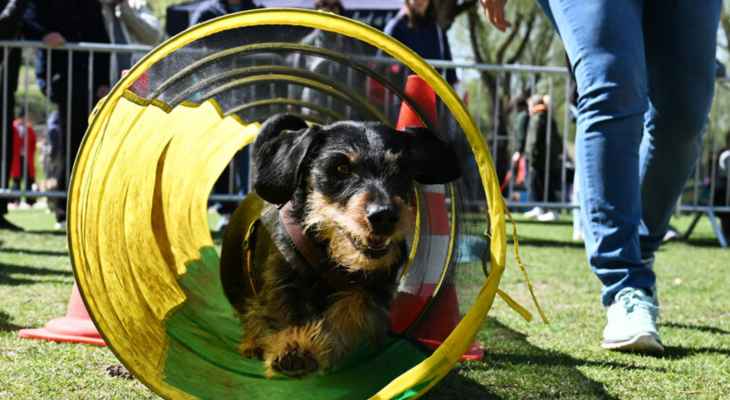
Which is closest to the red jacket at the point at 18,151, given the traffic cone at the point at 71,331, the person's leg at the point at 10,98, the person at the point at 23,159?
the person at the point at 23,159

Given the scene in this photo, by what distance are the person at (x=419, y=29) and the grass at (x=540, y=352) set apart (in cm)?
259

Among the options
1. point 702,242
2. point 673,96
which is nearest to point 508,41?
point 702,242

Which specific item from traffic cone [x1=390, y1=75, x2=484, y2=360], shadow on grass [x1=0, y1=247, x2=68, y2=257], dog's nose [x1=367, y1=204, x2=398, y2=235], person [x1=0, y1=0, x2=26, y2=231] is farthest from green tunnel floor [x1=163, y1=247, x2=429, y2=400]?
person [x1=0, y1=0, x2=26, y2=231]

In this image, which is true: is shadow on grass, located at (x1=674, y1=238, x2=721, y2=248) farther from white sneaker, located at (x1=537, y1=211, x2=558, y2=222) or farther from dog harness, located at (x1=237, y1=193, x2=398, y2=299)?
dog harness, located at (x1=237, y1=193, x2=398, y2=299)

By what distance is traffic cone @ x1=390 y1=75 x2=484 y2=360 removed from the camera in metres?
3.09

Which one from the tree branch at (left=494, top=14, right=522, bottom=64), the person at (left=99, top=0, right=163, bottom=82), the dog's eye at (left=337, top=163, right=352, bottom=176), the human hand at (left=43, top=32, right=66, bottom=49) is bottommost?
the dog's eye at (left=337, top=163, right=352, bottom=176)

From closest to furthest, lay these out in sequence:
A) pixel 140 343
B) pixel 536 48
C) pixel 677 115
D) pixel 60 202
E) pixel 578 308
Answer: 1. pixel 140 343
2. pixel 677 115
3. pixel 578 308
4. pixel 60 202
5. pixel 536 48

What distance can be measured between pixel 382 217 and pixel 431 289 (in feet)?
2.47

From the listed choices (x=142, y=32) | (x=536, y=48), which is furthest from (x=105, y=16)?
(x=536, y=48)

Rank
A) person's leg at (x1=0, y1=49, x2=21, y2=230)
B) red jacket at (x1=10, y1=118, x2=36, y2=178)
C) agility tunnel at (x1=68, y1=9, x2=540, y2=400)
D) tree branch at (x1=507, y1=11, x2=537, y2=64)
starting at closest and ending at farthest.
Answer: agility tunnel at (x1=68, y1=9, x2=540, y2=400) < person's leg at (x1=0, y1=49, x2=21, y2=230) < red jacket at (x1=10, y1=118, x2=36, y2=178) < tree branch at (x1=507, y1=11, x2=537, y2=64)

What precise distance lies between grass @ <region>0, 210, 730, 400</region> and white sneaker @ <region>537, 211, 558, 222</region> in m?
7.23

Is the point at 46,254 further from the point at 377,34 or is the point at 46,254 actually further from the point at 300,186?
the point at 377,34

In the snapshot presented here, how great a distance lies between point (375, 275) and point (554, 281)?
295 centimetres

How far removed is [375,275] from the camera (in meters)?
2.92
